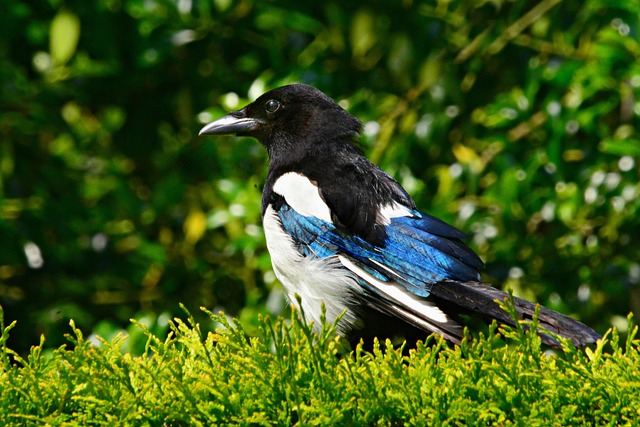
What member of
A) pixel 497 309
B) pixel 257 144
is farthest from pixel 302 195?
pixel 257 144

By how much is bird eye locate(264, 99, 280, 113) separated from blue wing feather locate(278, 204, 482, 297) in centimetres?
66

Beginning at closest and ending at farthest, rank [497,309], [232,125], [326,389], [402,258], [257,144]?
[326,389] < [497,309] < [402,258] < [232,125] < [257,144]

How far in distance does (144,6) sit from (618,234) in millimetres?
2385

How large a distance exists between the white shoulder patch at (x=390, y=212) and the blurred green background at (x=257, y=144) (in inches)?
36.5

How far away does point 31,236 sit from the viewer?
16.1 feet

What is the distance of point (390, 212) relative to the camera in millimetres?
3295

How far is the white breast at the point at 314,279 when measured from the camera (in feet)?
10.3

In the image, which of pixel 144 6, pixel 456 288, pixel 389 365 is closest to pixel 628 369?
pixel 389 365

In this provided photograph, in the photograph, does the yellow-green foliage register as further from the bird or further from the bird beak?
the bird beak

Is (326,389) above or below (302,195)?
below

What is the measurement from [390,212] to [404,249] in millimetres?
205

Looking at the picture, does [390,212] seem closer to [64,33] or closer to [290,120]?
[290,120]

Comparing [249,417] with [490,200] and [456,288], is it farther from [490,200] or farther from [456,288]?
[490,200]

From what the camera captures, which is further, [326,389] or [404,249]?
[404,249]
